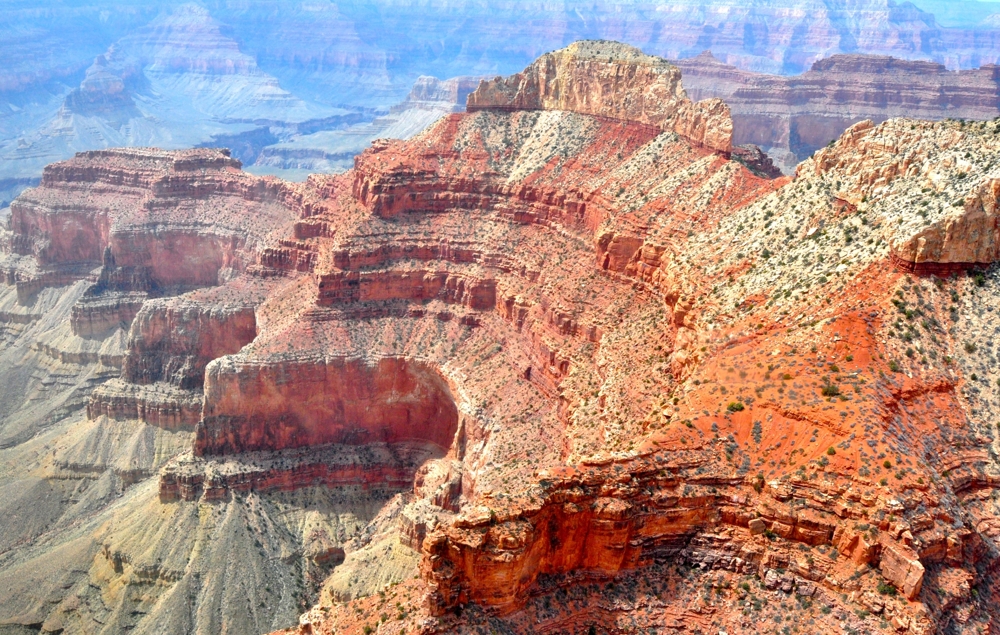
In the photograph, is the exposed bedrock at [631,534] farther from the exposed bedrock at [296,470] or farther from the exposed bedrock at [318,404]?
the exposed bedrock at [296,470]

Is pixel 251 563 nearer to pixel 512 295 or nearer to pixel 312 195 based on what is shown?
pixel 512 295

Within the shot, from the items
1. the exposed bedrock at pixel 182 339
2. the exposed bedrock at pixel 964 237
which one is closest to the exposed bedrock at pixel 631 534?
the exposed bedrock at pixel 964 237

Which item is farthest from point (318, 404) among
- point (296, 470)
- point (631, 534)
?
point (631, 534)

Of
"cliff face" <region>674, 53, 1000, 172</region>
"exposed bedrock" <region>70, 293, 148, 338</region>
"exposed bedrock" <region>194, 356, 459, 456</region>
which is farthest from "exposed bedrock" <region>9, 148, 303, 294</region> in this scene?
"cliff face" <region>674, 53, 1000, 172</region>

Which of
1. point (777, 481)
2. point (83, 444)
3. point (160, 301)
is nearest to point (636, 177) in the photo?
point (777, 481)

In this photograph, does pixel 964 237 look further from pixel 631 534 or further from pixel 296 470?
pixel 296 470

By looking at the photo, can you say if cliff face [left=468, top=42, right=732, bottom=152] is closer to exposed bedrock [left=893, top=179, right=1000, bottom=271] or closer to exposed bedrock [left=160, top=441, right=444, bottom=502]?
→ exposed bedrock [left=893, top=179, right=1000, bottom=271]
